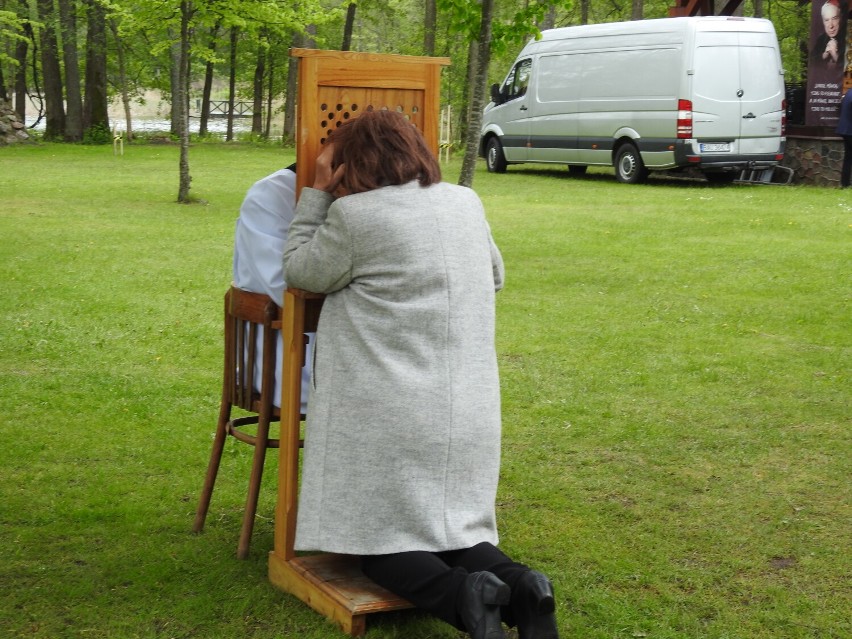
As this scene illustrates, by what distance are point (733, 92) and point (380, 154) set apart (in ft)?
58.7

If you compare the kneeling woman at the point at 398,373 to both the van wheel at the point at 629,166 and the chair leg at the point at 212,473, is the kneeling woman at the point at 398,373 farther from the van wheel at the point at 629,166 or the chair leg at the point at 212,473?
the van wheel at the point at 629,166

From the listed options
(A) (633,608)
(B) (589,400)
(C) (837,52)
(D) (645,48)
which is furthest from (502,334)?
(C) (837,52)

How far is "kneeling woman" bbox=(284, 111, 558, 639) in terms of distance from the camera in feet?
12.4

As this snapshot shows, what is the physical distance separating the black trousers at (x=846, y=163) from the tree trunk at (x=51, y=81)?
76.2 feet

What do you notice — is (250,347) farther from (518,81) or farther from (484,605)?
(518,81)

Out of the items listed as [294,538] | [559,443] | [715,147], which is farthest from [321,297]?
[715,147]

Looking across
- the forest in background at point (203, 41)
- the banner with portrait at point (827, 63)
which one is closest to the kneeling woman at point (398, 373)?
the forest in background at point (203, 41)

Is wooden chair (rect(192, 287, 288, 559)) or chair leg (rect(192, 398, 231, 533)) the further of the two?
chair leg (rect(192, 398, 231, 533))

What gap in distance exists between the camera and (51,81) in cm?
3734

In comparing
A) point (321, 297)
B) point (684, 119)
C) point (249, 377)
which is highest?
point (684, 119)

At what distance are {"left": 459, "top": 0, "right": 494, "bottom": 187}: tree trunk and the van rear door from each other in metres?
11.4

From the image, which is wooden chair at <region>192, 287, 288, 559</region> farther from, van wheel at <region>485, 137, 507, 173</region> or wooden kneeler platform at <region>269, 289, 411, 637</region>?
van wheel at <region>485, 137, 507, 173</region>

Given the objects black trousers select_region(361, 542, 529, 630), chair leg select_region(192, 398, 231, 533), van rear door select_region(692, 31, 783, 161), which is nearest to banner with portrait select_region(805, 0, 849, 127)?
van rear door select_region(692, 31, 783, 161)

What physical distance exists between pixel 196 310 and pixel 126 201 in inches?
351
